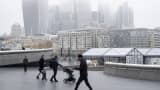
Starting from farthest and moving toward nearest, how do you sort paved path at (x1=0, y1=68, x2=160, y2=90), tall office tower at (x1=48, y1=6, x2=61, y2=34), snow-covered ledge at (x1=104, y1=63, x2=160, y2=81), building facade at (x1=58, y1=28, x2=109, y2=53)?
tall office tower at (x1=48, y1=6, x2=61, y2=34) < building facade at (x1=58, y1=28, x2=109, y2=53) < snow-covered ledge at (x1=104, y1=63, x2=160, y2=81) < paved path at (x1=0, y1=68, x2=160, y2=90)

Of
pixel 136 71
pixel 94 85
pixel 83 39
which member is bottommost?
pixel 83 39

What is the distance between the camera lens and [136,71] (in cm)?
1548

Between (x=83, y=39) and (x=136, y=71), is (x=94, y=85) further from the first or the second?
(x=83, y=39)

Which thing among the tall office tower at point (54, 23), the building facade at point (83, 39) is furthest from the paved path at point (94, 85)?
the tall office tower at point (54, 23)

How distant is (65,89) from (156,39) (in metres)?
144

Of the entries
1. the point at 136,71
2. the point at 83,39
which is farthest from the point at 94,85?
the point at 83,39

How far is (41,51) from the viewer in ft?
107

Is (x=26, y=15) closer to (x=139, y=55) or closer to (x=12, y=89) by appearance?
(x=139, y=55)

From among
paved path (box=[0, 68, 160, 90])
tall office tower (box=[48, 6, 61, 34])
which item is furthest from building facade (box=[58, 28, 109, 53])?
paved path (box=[0, 68, 160, 90])

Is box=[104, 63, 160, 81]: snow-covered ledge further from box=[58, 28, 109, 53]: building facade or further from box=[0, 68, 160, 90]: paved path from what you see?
box=[58, 28, 109, 53]: building facade

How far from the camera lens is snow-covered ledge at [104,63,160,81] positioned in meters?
14.5

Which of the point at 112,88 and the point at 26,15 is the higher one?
the point at 26,15

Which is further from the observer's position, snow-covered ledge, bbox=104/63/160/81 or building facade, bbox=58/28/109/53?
building facade, bbox=58/28/109/53

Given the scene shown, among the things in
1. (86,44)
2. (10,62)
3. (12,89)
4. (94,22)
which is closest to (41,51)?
(10,62)
